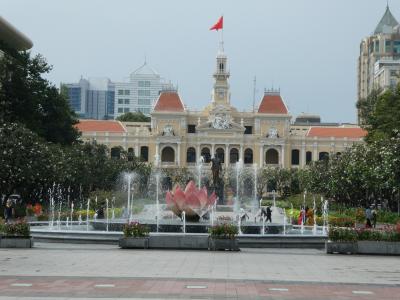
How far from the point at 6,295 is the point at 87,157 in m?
47.1

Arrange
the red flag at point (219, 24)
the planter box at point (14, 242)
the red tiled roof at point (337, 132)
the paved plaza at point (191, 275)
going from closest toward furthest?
the paved plaza at point (191, 275)
the planter box at point (14, 242)
the red flag at point (219, 24)
the red tiled roof at point (337, 132)

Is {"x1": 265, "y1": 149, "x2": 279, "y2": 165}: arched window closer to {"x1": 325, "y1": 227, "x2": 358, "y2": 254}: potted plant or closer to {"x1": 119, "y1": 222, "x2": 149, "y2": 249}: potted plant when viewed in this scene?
{"x1": 119, "y1": 222, "x2": 149, "y2": 249}: potted plant

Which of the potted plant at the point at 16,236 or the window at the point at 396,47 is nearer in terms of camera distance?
the potted plant at the point at 16,236

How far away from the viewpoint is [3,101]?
55.7 metres

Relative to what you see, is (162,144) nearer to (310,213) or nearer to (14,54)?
(14,54)

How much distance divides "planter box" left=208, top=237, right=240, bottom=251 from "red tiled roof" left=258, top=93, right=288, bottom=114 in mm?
94444

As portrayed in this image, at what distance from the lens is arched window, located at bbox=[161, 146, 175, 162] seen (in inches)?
4567

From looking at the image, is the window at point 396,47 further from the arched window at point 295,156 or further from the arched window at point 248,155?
the arched window at point 248,155

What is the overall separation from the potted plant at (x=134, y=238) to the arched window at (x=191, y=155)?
9336cm

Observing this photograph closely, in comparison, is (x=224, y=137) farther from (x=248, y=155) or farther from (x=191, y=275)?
(x=191, y=275)

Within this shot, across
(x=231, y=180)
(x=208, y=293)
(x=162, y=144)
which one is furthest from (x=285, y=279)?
(x=162, y=144)

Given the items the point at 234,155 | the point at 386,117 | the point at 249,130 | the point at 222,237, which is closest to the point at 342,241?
the point at 222,237

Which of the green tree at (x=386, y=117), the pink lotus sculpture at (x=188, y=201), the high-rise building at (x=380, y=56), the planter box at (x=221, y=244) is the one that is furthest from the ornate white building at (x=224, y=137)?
the planter box at (x=221, y=244)

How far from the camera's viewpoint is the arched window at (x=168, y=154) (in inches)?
4567
